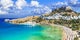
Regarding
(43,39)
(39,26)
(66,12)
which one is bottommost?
(43,39)

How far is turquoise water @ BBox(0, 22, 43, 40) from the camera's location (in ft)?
18.0

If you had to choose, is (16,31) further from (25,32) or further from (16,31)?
(25,32)

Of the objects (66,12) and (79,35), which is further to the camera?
(66,12)

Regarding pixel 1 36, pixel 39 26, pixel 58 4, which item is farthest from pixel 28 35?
pixel 58 4

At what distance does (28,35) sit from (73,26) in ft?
4.51

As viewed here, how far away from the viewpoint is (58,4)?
551cm

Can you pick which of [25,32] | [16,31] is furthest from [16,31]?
[25,32]

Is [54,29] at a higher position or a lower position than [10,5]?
lower

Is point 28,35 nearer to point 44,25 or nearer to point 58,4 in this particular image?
point 44,25

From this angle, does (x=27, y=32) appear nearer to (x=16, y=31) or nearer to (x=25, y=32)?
(x=25, y=32)

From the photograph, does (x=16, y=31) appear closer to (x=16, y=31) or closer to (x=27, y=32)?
(x=16, y=31)

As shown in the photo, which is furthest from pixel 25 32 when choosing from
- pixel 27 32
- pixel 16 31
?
pixel 16 31

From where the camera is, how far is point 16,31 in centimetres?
550

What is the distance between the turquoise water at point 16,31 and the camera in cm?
549
